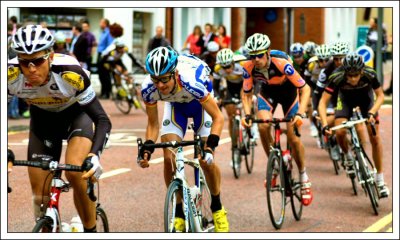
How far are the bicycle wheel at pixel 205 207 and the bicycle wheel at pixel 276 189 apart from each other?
1.30 m

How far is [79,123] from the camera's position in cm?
759

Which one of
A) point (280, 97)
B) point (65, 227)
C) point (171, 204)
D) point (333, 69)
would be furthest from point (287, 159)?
point (65, 227)

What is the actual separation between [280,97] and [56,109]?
4.05 meters

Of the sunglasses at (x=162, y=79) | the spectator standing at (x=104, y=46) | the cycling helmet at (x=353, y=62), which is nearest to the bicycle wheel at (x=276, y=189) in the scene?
the cycling helmet at (x=353, y=62)

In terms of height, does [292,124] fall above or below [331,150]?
above

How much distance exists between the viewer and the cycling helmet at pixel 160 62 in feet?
24.8

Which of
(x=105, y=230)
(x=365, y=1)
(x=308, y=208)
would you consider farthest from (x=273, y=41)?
(x=105, y=230)

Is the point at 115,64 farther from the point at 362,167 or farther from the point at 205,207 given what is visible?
the point at 205,207

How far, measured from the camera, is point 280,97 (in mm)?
11055

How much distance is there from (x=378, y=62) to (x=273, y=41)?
1837 cm

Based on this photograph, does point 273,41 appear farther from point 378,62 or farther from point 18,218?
point 18,218

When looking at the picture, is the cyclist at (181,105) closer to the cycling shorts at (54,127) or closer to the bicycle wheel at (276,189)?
the cycling shorts at (54,127)

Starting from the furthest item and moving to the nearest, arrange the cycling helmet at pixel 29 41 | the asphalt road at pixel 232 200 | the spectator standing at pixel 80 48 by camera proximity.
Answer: the spectator standing at pixel 80 48 → the asphalt road at pixel 232 200 → the cycling helmet at pixel 29 41

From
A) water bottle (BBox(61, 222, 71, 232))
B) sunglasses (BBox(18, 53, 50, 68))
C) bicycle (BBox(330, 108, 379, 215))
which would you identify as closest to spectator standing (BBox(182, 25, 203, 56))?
bicycle (BBox(330, 108, 379, 215))
